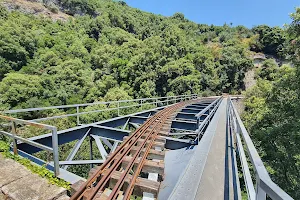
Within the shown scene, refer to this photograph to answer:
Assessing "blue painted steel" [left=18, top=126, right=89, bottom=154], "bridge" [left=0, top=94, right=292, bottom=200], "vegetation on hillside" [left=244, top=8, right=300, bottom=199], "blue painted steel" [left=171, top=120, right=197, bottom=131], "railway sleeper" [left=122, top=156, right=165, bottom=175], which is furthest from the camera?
"vegetation on hillside" [left=244, top=8, right=300, bottom=199]

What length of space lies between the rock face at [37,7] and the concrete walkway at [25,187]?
271 ft

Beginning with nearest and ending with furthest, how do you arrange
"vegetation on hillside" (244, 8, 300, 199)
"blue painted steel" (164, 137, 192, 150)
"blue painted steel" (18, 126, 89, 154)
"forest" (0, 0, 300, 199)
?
"blue painted steel" (18, 126, 89, 154), "blue painted steel" (164, 137, 192, 150), "vegetation on hillside" (244, 8, 300, 199), "forest" (0, 0, 300, 199)

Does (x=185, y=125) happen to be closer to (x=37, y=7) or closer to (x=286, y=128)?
(x=286, y=128)

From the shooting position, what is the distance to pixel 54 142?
2.99 m

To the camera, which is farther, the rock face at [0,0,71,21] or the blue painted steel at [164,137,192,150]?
the rock face at [0,0,71,21]

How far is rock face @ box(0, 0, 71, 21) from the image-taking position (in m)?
65.0

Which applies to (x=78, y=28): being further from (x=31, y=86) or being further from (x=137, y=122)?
(x=137, y=122)

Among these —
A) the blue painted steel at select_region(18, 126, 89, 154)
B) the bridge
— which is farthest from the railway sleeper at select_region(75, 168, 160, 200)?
the blue painted steel at select_region(18, 126, 89, 154)

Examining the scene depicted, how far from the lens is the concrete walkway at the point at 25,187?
238 centimetres

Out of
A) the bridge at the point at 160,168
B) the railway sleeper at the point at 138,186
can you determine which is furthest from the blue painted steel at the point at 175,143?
the railway sleeper at the point at 138,186

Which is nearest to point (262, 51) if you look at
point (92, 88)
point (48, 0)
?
point (92, 88)

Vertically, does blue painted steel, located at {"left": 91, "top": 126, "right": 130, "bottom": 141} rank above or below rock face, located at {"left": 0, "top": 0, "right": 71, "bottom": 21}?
below

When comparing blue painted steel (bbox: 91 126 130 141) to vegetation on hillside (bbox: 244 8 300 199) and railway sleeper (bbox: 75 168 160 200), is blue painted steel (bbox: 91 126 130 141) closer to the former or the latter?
railway sleeper (bbox: 75 168 160 200)

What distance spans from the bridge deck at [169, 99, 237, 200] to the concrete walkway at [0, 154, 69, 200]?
1.66 meters
